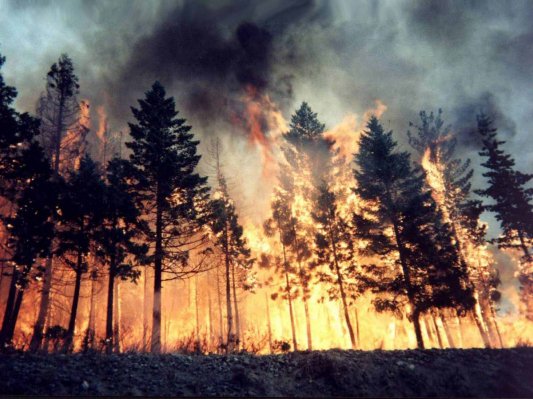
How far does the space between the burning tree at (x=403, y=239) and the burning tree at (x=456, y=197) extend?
745 cm

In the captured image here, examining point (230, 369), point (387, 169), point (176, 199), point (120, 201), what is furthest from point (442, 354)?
point (120, 201)

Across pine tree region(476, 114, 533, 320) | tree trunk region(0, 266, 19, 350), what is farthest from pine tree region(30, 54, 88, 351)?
pine tree region(476, 114, 533, 320)

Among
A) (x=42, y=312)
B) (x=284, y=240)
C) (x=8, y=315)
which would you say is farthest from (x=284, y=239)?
(x=8, y=315)

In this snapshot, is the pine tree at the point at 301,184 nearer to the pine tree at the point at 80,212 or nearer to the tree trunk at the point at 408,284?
the tree trunk at the point at 408,284

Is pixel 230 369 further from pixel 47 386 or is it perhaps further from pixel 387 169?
pixel 387 169

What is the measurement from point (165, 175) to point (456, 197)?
24.2m

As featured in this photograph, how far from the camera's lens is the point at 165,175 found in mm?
18875

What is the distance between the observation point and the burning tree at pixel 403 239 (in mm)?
18062

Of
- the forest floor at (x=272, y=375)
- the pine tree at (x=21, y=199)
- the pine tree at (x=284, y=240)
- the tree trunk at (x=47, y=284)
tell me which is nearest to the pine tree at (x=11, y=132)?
the pine tree at (x=21, y=199)

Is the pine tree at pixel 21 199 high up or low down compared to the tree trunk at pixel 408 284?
up

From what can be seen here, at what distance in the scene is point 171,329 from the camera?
169ft

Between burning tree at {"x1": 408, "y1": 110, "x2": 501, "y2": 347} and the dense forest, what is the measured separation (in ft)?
0.41

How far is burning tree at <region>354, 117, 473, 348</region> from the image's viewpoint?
18062 millimetres

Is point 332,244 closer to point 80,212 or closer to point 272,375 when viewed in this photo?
point 272,375
